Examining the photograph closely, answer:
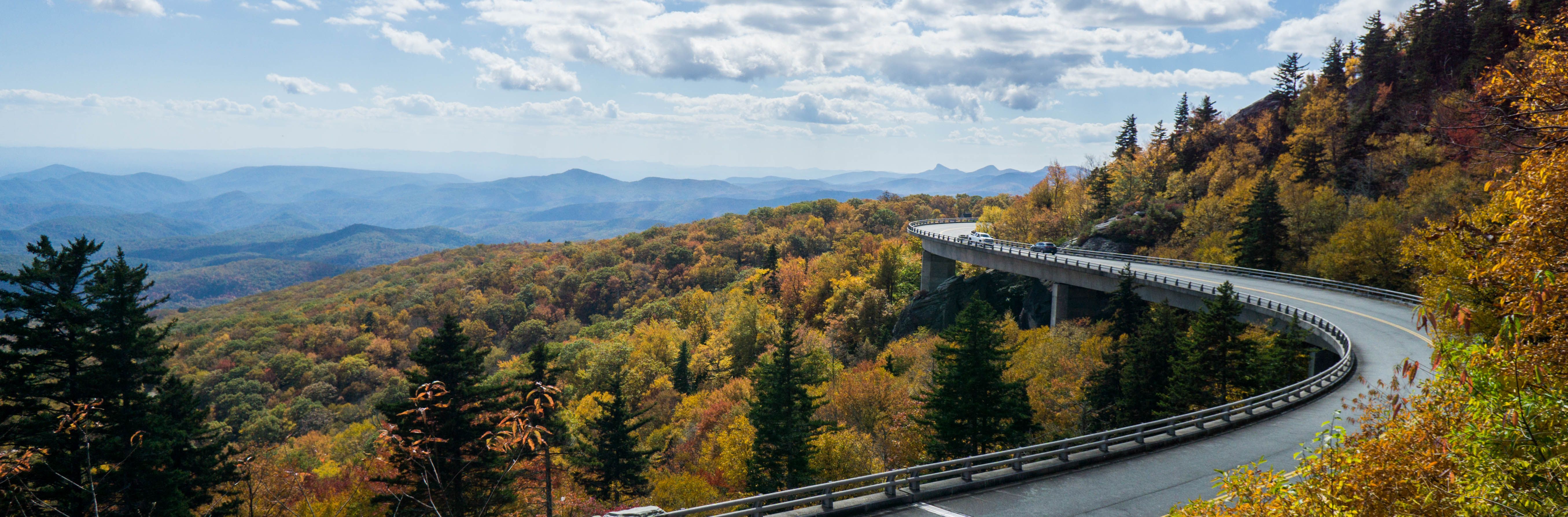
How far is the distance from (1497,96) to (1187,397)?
25236 mm

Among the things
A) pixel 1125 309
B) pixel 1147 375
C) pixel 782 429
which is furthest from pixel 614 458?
pixel 1125 309

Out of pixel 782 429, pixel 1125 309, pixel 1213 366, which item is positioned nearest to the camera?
pixel 1213 366

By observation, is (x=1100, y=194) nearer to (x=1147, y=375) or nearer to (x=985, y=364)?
(x=1147, y=375)

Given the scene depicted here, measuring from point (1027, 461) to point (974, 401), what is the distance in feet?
38.7

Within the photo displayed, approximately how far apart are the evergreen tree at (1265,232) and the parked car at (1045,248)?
13784 mm

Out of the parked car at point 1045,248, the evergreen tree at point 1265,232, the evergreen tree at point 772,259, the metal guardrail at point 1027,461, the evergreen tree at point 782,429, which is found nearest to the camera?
the metal guardrail at point 1027,461

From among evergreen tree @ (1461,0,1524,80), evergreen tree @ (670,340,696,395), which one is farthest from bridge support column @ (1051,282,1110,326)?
evergreen tree @ (670,340,696,395)

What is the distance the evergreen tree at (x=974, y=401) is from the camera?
31.2m

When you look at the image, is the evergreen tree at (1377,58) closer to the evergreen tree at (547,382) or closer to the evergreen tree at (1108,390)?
the evergreen tree at (1108,390)

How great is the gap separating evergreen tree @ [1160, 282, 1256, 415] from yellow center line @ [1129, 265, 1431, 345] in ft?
21.4

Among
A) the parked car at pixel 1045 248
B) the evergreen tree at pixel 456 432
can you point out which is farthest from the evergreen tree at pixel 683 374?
the evergreen tree at pixel 456 432

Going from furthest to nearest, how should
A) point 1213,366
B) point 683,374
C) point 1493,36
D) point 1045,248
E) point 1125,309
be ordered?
point 683,374, point 1045,248, point 1493,36, point 1125,309, point 1213,366

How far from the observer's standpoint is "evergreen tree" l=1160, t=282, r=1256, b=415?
30.5 m

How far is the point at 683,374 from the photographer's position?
74.8m
